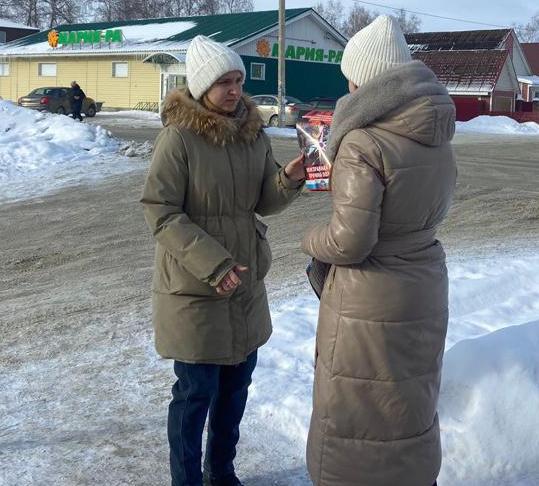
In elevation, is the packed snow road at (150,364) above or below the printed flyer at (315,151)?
below

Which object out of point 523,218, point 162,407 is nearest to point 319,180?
point 162,407

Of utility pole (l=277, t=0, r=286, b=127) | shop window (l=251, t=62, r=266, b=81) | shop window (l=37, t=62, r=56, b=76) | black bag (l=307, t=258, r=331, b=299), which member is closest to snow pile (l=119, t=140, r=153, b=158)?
utility pole (l=277, t=0, r=286, b=127)

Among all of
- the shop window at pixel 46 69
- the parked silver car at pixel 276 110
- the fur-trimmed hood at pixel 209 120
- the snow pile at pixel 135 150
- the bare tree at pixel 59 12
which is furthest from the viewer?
the bare tree at pixel 59 12

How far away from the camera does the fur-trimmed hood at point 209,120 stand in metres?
3.01

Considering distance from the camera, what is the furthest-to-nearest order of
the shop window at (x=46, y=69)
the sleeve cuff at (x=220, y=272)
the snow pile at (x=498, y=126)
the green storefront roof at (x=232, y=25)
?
the shop window at (x=46, y=69) < the green storefront roof at (x=232, y=25) < the snow pile at (x=498, y=126) < the sleeve cuff at (x=220, y=272)

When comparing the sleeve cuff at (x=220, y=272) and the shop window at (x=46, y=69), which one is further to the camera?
the shop window at (x=46, y=69)

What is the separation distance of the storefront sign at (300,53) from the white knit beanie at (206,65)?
35.7 meters

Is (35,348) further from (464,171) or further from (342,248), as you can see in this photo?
(464,171)

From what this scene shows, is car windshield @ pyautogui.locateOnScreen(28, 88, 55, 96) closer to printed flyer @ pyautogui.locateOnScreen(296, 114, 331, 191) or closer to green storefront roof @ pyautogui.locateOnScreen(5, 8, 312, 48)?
green storefront roof @ pyautogui.locateOnScreen(5, 8, 312, 48)

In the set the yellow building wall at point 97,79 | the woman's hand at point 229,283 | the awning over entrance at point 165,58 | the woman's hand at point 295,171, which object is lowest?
the woman's hand at point 229,283

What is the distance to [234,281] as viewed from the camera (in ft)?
9.52

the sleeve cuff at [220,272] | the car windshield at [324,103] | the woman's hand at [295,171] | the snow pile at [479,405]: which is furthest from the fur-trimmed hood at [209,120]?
the car windshield at [324,103]

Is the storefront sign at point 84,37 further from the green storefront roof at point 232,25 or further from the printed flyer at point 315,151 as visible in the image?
the printed flyer at point 315,151

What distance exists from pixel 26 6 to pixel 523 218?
75236 millimetres
